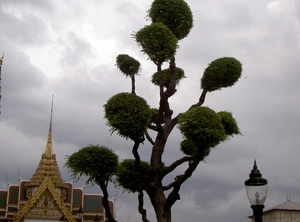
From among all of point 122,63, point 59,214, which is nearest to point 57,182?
point 59,214

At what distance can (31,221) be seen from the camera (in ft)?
125

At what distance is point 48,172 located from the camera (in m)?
41.5

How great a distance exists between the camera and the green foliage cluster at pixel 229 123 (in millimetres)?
16316

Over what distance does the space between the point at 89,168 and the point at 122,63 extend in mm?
3713

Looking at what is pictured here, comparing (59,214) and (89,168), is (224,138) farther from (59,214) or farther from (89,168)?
(59,214)

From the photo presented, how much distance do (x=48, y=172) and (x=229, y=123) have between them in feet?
90.5

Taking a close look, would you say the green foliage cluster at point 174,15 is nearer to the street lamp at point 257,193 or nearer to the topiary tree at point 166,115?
the topiary tree at point 166,115

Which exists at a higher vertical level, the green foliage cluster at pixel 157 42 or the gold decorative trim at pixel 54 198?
the green foliage cluster at pixel 157 42

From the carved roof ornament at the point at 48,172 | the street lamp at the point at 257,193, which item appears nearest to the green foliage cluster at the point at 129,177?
the street lamp at the point at 257,193

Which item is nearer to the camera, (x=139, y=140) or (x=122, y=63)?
(x=139, y=140)

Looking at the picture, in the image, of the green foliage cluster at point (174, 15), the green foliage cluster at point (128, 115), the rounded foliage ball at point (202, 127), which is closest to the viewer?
the rounded foliage ball at point (202, 127)

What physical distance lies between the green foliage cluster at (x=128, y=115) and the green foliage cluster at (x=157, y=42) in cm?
134

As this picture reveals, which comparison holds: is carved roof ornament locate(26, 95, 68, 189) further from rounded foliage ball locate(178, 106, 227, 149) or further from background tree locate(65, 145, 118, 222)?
rounded foliage ball locate(178, 106, 227, 149)

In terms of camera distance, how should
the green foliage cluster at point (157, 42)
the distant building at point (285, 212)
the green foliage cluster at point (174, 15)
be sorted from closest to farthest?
the green foliage cluster at point (157, 42), the green foliage cluster at point (174, 15), the distant building at point (285, 212)
